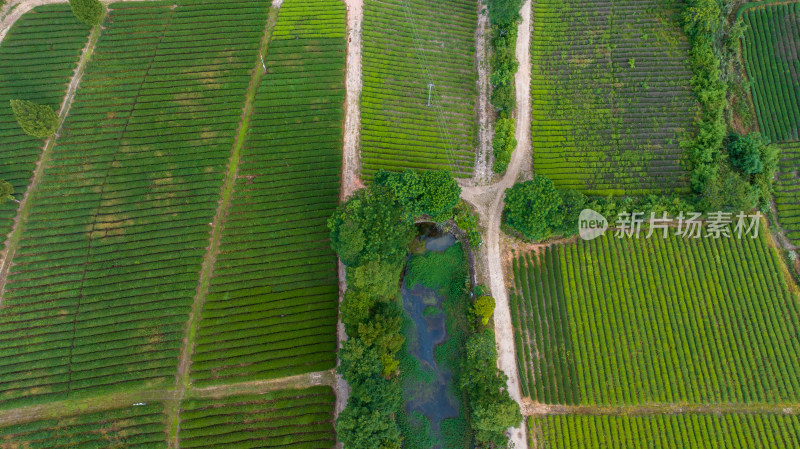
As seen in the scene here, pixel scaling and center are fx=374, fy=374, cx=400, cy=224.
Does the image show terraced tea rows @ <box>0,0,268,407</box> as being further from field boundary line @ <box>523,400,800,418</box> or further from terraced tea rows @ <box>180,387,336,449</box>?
field boundary line @ <box>523,400,800,418</box>

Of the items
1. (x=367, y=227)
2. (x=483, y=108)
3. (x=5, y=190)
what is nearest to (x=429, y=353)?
(x=367, y=227)

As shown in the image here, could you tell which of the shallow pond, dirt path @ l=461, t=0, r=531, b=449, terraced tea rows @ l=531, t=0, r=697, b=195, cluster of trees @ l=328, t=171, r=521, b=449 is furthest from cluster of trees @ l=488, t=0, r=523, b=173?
the shallow pond

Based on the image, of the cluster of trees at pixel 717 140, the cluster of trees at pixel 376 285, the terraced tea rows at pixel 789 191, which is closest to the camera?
the cluster of trees at pixel 376 285

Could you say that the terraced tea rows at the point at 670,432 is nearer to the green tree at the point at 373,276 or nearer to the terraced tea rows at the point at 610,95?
the green tree at the point at 373,276

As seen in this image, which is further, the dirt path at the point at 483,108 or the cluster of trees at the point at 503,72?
the dirt path at the point at 483,108

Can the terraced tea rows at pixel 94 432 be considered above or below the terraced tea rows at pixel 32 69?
below

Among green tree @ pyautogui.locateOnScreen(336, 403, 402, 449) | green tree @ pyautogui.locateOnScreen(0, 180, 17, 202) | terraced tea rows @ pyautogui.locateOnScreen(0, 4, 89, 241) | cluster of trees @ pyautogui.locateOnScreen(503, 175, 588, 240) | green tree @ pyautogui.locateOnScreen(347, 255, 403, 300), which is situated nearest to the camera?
green tree @ pyautogui.locateOnScreen(336, 403, 402, 449)

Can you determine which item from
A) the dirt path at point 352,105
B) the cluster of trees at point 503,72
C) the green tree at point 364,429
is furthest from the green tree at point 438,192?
the green tree at point 364,429
